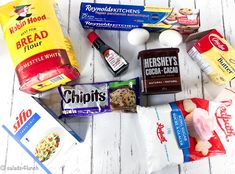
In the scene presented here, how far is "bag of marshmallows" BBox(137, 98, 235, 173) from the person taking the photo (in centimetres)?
69

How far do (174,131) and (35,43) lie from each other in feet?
1.30

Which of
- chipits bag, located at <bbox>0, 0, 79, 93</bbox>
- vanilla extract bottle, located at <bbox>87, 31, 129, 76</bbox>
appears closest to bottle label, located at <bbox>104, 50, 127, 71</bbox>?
vanilla extract bottle, located at <bbox>87, 31, 129, 76</bbox>

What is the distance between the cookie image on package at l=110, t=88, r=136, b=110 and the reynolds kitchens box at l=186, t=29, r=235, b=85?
21 cm

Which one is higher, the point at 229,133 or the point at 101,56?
the point at 101,56

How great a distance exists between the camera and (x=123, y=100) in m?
0.75

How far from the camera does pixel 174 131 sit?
2.28ft

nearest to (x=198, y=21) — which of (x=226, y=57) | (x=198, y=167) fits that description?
(x=226, y=57)

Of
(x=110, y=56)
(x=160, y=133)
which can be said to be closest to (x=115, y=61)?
(x=110, y=56)

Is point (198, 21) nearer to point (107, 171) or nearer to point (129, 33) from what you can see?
point (129, 33)

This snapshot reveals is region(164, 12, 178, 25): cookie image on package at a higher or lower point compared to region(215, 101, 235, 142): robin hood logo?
higher

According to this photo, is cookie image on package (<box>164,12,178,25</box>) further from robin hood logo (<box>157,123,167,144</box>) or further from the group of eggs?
robin hood logo (<box>157,123,167,144</box>)

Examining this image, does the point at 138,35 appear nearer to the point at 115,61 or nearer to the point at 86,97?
the point at 115,61

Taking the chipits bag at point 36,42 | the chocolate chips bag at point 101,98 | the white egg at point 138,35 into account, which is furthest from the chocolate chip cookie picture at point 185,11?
the chipits bag at point 36,42

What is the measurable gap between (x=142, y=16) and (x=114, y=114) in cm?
28
